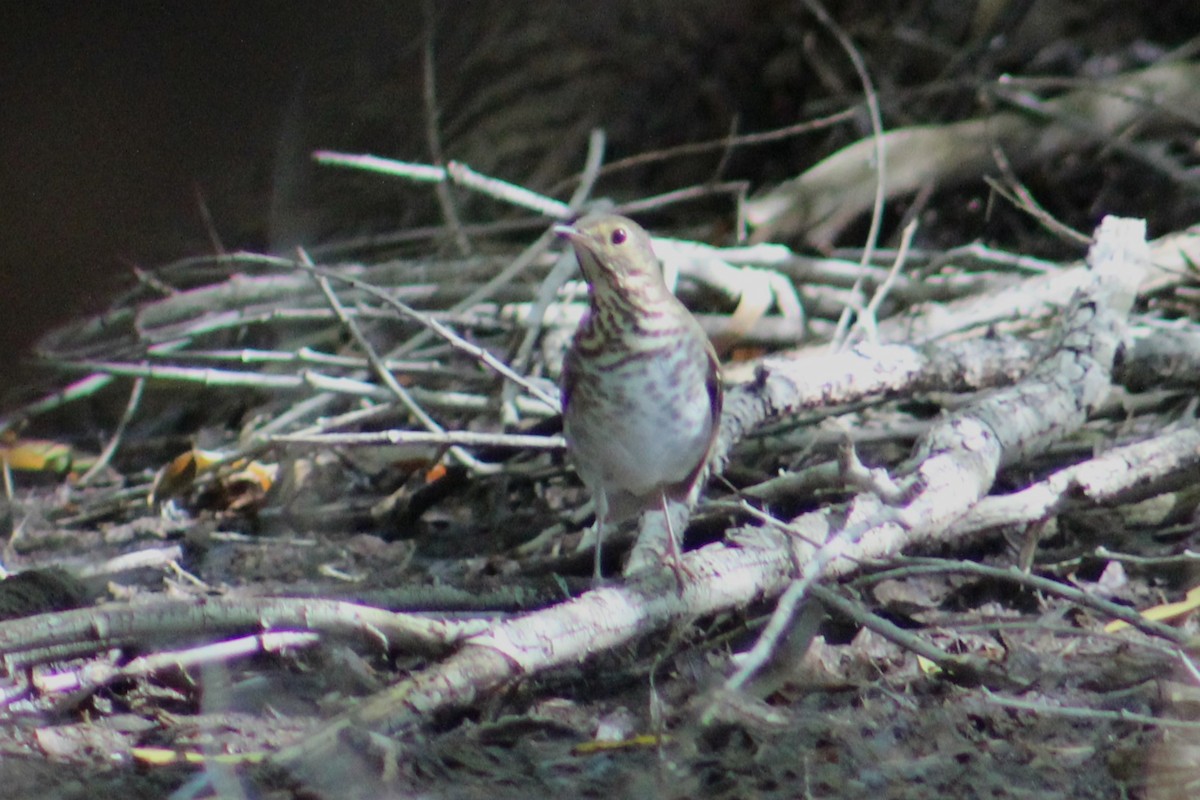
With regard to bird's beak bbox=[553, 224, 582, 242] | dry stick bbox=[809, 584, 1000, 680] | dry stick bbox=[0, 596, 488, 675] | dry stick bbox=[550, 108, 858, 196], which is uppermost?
bird's beak bbox=[553, 224, 582, 242]

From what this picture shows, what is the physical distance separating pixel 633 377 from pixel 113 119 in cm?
157

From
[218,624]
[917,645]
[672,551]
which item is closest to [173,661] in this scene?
[218,624]

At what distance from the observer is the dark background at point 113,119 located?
292cm

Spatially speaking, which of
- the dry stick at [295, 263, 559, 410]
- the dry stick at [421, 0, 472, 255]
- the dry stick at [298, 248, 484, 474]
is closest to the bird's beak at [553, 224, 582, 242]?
the dry stick at [295, 263, 559, 410]

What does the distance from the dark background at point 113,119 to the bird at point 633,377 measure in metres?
1.23

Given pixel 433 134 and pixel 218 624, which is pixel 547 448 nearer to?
pixel 218 624

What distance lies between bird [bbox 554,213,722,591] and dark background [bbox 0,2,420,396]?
1.23 metres

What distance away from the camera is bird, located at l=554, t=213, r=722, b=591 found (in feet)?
8.46

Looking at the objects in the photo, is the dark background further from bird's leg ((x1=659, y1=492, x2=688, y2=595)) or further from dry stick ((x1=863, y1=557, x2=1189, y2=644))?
dry stick ((x1=863, y1=557, x2=1189, y2=644))

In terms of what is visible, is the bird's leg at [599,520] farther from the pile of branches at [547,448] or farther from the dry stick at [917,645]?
the dry stick at [917,645]

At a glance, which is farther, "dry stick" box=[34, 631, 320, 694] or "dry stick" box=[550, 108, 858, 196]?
"dry stick" box=[550, 108, 858, 196]

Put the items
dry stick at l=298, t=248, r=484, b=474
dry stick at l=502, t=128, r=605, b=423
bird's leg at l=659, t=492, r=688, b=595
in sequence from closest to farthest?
bird's leg at l=659, t=492, r=688, b=595 < dry stick at l=298, t=248, r=484, b=474 < dry stick at l=502, t=128, r=605, b=423

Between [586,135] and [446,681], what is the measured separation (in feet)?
13.9

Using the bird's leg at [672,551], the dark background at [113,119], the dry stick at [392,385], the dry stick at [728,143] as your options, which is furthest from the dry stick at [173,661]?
the dry stick at [728,143]
